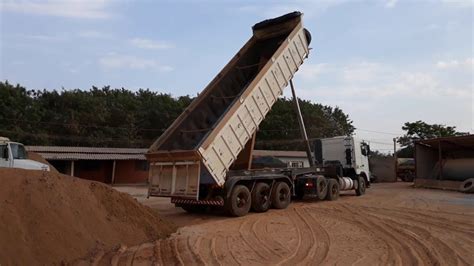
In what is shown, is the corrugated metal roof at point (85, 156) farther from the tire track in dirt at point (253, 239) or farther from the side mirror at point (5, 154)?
the tire track in dirt at point (253, 239)

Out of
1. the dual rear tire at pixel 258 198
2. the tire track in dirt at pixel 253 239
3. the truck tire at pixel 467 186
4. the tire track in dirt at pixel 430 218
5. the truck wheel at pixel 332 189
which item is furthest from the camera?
the truck tire at pixel 467 186

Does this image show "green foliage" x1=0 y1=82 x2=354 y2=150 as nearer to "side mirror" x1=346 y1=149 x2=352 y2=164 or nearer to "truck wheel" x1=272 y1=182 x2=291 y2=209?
"side mirror" x1=346 y1=149 x2=352 y2=164

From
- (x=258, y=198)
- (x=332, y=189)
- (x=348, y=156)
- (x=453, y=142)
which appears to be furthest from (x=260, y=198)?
(x=453, y=142)

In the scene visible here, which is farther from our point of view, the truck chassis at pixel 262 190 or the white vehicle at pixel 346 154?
the white vehicle at pixel 346 154

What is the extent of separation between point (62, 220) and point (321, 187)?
Result: 1241cm

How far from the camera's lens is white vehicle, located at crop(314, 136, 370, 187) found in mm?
21828

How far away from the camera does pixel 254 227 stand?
11.2 m

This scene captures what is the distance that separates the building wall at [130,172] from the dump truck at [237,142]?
2195 centimetres

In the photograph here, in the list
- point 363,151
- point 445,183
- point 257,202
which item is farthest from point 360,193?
point 257,202

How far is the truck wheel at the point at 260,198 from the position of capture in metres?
14.2

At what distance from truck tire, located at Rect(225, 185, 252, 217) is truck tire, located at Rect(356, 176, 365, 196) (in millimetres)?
10097

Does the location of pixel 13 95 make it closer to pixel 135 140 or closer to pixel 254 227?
pixel 135 140

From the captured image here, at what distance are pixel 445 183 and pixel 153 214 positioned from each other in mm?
21798

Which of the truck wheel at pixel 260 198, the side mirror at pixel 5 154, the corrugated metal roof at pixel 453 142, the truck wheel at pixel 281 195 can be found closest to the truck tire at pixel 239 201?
the truck wheel at pixel 260 198
